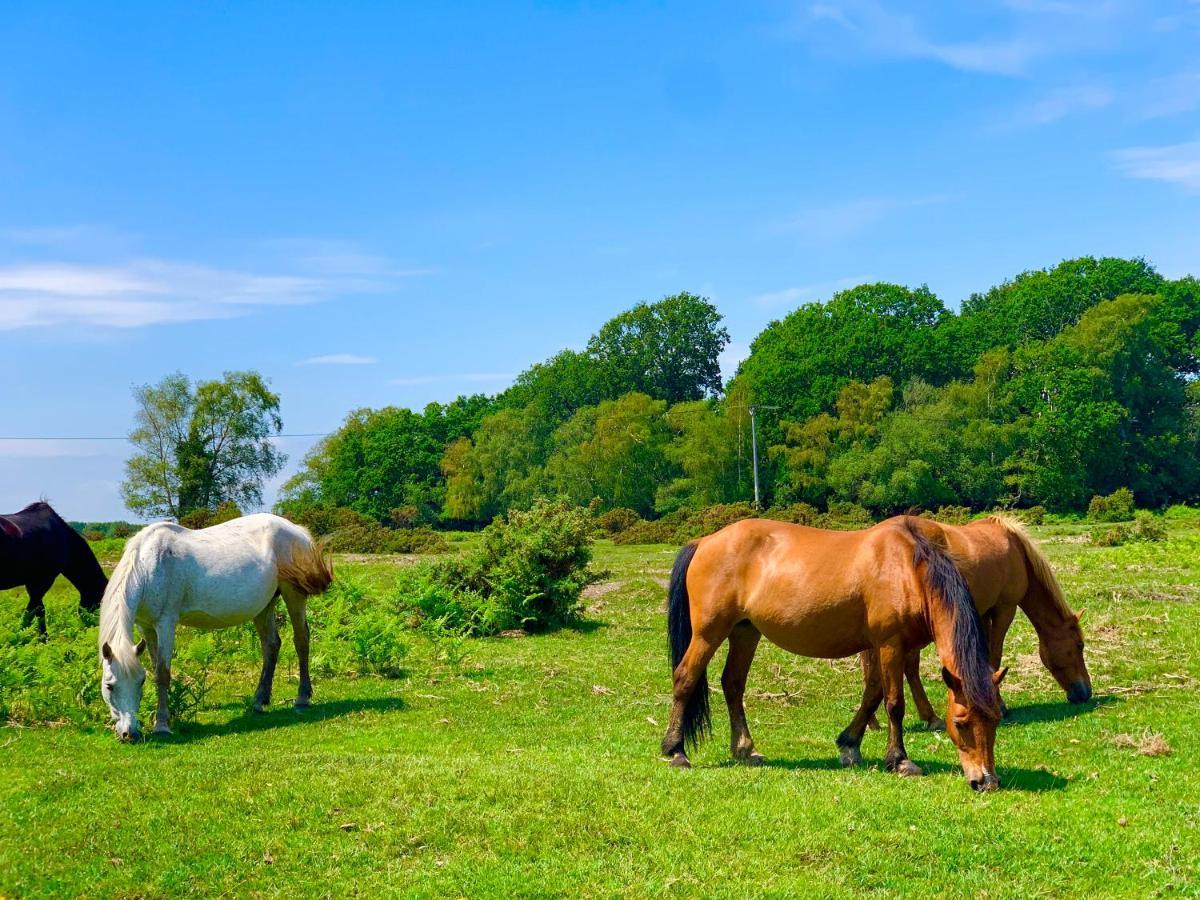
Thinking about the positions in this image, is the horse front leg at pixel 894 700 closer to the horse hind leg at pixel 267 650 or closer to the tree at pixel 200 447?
the horse hind leg at pixel 267 650

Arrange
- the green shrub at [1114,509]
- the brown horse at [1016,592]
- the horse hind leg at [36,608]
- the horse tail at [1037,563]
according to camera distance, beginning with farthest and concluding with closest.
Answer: the green shrub at [1114,509] < the horse hind leg at [36,608] < the horse tail at [1037,563] < the brown horse at [1016,592]

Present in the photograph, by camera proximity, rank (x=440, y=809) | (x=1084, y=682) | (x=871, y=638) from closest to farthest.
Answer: (x=440, y=809), (x=871, y=638), (x=1084, y=682)

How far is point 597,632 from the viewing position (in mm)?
19156

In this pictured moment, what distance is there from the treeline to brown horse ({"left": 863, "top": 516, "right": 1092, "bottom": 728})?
37.3 metres

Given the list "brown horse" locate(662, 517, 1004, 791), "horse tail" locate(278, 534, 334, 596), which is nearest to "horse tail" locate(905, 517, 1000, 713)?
"brown horse" locate(662, 517, 1004, 791)

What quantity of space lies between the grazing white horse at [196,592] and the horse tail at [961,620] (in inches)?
303

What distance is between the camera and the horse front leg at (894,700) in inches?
340

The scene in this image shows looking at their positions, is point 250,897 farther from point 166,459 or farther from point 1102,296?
point 1102,296

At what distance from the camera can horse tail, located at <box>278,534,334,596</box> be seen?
1273 centimetres

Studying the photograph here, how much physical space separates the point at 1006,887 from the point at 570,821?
2.89m

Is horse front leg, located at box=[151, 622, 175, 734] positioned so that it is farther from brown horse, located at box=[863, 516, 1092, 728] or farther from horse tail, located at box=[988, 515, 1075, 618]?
horse tail, located at box=[988, 515, 1075, 618]

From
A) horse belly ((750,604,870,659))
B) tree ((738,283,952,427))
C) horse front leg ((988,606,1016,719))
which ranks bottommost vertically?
horse front leg ((988,606,1016,719))

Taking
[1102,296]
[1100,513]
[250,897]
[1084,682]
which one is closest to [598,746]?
[250,897]

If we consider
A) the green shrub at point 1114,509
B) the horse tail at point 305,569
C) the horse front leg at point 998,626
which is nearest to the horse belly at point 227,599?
the horse tail at point 305,569
